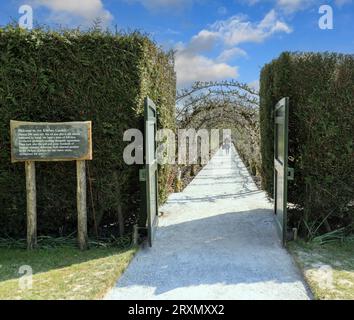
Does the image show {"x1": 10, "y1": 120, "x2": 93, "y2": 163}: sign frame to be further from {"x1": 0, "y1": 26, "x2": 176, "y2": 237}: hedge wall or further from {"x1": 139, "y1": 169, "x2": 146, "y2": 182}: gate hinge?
{"x1": 139, "y1": 169, "x2": 146, "y2": 182}: gate hinge

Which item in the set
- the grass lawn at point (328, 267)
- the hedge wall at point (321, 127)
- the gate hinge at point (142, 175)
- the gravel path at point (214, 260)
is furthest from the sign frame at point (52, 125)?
the grass lawn at point (328, 267)

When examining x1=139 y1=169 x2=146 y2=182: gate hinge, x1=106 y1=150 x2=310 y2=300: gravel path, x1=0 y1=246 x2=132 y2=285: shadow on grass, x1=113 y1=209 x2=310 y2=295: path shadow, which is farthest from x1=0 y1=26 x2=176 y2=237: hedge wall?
x1=106 y1=150 x2=310 y2=300: gravel path

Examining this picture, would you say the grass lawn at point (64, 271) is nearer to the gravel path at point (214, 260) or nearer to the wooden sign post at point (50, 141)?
the gravel path at point (214, 260)

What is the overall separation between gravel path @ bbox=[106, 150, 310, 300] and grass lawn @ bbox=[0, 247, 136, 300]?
181mm

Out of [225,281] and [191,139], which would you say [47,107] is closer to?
[225,281]

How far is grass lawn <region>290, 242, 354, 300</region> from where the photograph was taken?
12.0 feet

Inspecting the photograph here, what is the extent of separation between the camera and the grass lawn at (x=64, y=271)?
12.1 ft

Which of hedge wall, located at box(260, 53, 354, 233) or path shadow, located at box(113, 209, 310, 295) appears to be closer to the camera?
path shadow, located at box(113, 209, 310, 295)

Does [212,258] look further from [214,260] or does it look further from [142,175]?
[142,175]

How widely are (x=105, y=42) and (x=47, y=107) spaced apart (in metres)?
1.25

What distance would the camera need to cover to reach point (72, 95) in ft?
16.8

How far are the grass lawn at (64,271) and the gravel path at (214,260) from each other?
181 mm

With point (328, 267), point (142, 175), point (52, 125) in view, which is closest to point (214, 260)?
point (328, 267)
